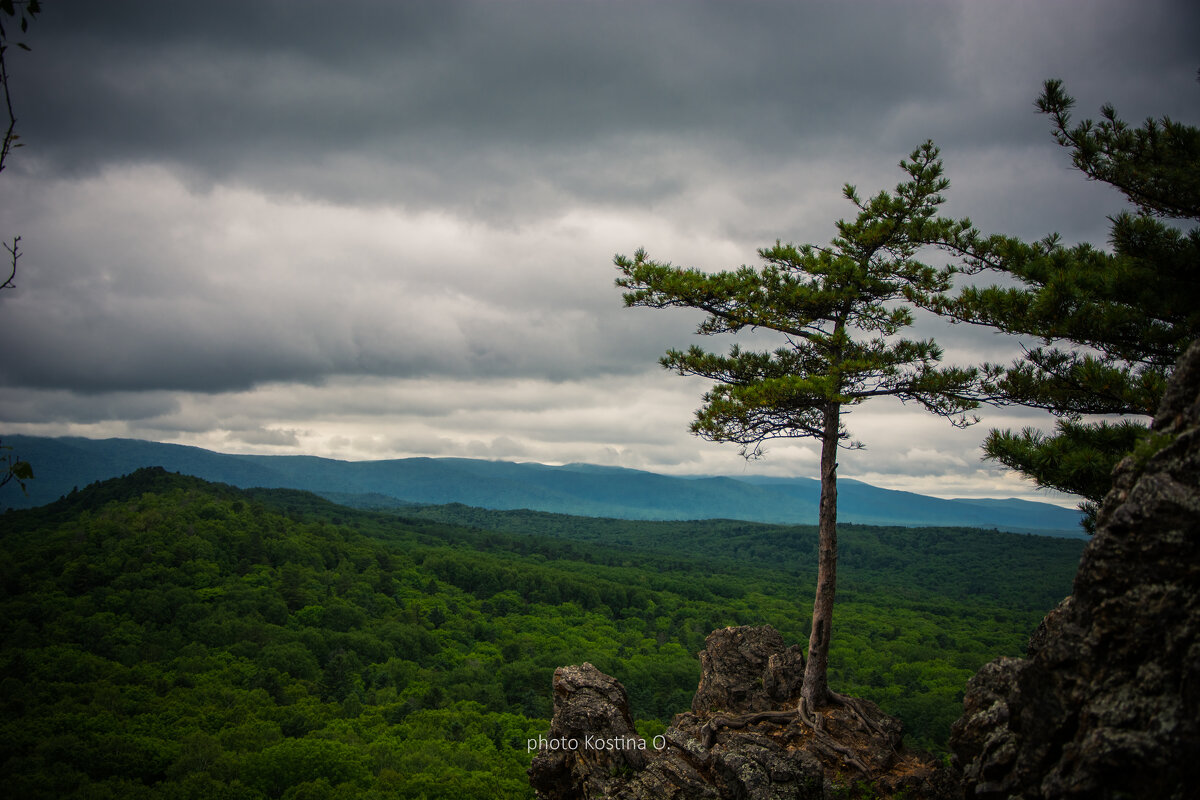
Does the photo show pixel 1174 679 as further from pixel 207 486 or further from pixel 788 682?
pixel 207 486

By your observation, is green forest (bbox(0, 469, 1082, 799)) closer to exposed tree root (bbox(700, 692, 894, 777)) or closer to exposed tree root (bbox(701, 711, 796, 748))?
exposed tree root (bbox(701, 711, 796, 748))

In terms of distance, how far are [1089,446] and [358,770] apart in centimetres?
5772

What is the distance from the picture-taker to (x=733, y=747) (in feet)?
43.1

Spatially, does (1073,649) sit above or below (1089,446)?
below

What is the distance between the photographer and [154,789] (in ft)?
158

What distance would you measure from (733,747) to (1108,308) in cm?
1137

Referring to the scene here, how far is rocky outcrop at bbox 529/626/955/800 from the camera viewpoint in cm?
1227

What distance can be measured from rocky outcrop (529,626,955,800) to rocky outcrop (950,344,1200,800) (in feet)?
14.2

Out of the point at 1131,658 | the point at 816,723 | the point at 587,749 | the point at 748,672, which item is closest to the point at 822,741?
the point at 816,723

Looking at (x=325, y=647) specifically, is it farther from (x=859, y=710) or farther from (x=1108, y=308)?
(x=1108, y=308)

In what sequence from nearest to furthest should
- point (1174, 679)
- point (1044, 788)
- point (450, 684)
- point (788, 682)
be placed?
point (1174, 679), point (1044, 788), point (788, 682), point (450, 684)

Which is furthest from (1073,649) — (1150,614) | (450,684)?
(450,684)

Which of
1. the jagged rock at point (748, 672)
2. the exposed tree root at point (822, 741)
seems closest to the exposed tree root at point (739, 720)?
the exposed tree root at point (822, 741)

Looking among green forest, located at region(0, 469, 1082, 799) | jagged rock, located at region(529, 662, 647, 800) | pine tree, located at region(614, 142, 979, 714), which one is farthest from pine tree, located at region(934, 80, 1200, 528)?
green forest, located at region(0, 469, 1082, 799)
